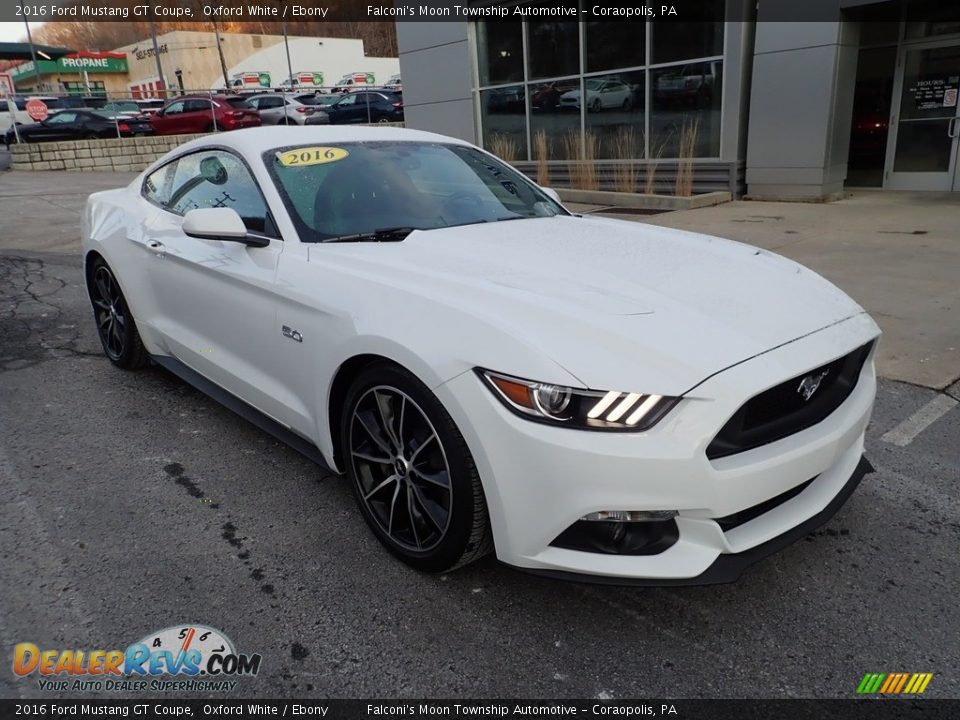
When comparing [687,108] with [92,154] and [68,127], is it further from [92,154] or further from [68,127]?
[68,127]

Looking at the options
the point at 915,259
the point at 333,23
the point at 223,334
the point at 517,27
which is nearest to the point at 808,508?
the point at 223,334

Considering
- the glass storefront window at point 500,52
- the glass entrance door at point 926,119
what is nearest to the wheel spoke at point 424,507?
the glass entrance door at point 926,119

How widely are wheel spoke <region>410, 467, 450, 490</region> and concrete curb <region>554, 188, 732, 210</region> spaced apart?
32.3ft

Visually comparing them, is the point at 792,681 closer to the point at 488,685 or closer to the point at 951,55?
the point at 488,685

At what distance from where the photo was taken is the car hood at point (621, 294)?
2.12 meters

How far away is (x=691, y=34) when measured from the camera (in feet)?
39.2

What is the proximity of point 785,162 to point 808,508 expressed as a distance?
10386mm

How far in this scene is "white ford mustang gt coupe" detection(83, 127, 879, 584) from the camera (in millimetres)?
2074

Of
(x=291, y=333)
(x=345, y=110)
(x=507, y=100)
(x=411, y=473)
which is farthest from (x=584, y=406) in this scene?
(x=345, y=110)

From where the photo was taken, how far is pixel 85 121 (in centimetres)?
2334

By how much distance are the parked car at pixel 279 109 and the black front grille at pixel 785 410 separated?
26181 mm

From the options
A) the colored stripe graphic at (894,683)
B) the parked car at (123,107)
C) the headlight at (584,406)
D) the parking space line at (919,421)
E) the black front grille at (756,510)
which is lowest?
the parking space line at (919,421)

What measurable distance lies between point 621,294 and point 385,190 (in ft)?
4.72

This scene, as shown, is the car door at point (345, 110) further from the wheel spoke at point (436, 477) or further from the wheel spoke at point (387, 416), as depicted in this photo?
the wheel spoke at point (436, 477)
